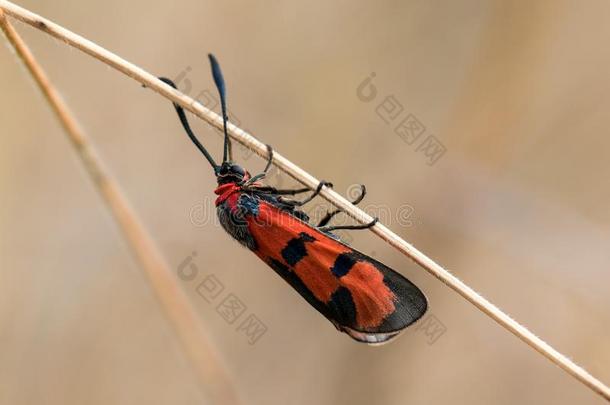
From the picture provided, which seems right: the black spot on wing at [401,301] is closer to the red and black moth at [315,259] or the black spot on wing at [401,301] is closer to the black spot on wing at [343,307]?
the red and black moth at [315,259]

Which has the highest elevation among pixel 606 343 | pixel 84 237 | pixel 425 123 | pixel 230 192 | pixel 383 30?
pixel 84 237

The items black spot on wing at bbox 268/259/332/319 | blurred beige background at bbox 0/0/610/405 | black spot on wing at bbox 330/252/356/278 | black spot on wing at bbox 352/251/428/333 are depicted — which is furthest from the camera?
blurred beige background at bbox 0/0/610/405

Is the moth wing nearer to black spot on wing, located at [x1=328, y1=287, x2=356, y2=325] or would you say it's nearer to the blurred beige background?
black spot on wing, located at [x1=328, y1=287, x2=356, y2=325]

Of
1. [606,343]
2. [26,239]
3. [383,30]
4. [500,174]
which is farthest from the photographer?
[383,30]

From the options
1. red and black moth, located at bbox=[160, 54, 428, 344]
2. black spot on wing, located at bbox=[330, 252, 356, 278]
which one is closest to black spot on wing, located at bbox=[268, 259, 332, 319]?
red and black moth, located at bbox=[160, 54, 428, 344]

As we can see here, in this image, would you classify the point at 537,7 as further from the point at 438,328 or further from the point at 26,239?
the point at 26,239

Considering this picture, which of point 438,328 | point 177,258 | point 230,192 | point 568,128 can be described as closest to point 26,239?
point 177,258
